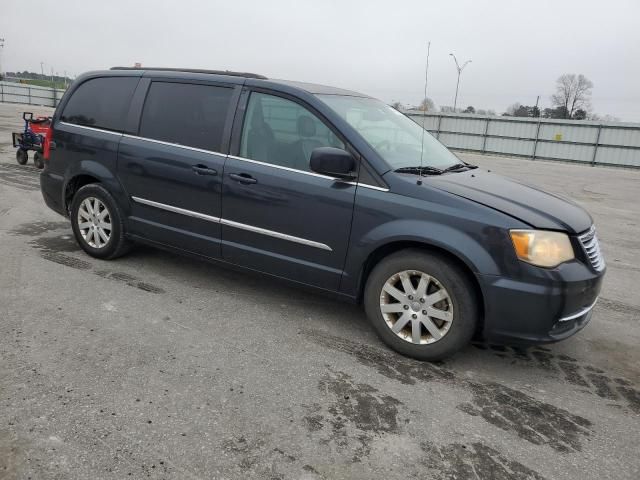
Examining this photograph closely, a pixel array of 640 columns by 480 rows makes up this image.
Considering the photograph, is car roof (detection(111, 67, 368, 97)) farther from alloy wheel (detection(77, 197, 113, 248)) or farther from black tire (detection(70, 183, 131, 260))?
alloy wheel (detection(77, 197, 113, 248))

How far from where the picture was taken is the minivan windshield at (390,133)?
378cm

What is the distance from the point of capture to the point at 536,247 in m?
3.11

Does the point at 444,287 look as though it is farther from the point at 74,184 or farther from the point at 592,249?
the point at 74,184

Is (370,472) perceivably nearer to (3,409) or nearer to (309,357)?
(309,357)

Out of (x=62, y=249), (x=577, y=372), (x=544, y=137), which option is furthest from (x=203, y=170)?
(x=544, y=137)

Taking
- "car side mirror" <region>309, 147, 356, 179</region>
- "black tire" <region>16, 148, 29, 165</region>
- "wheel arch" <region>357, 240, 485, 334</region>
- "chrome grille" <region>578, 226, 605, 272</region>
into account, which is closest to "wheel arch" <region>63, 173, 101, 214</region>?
"car side mirror" <region>309, 147, 356, 179</region>

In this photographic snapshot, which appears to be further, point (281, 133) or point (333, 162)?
point (281, 133)

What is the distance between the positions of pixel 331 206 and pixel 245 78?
139 cm

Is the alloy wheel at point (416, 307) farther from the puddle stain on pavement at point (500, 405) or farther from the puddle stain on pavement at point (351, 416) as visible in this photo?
the puddle stain on pavement at point (351, 416)

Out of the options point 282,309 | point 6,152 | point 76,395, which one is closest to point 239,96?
point 282,309

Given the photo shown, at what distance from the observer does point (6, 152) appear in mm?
13188

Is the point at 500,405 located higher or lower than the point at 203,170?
lower

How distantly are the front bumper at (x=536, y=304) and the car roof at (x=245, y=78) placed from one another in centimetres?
202

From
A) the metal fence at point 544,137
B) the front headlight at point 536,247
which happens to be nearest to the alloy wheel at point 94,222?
the front headlight at point 536,247
